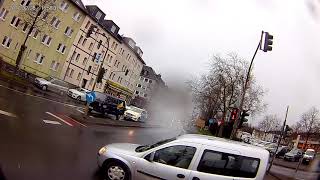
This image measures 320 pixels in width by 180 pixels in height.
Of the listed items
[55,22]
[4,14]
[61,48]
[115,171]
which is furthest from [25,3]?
[115,171]

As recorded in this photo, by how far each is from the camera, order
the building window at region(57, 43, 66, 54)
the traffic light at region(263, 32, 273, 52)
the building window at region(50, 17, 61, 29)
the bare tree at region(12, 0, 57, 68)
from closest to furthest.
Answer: the traffic light at region(263, 32, 273, 52) < the bare tree at region(12, 0, 57, 68) < the building window at region(50, 17, 61, 29) < the building window at region(57, 43, 66, 54)

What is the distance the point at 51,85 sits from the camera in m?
45.7

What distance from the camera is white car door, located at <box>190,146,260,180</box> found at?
9117 millimetres

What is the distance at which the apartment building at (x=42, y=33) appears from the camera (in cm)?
5041

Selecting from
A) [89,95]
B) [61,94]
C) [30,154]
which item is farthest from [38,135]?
[61,94]

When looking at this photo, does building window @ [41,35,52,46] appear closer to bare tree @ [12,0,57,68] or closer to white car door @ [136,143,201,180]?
bare tree @ [12,0,57,68]


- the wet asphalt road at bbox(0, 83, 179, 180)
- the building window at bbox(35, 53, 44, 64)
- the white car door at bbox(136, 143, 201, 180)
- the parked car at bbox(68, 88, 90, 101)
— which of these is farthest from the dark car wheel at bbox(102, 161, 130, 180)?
the building window at bbox(35, 53, 44, 64)

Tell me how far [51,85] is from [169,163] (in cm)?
3840

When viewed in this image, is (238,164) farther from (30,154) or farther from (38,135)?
(38,135)

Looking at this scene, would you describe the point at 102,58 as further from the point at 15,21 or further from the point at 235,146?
the point at 235,146

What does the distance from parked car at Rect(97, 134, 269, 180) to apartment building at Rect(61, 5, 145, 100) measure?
33.7 metres

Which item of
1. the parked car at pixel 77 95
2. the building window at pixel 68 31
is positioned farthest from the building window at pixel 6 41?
the building window at pixel 68 31

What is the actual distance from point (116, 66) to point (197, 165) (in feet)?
260

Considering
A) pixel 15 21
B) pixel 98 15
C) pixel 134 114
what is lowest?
pixel 134 114
